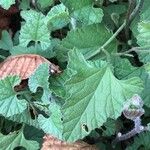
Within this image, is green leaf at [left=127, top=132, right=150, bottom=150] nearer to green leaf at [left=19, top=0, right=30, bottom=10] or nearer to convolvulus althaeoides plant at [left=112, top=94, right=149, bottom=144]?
convolvulus althaeoides plant at [left=112, top=94, right=149, bottom=144]

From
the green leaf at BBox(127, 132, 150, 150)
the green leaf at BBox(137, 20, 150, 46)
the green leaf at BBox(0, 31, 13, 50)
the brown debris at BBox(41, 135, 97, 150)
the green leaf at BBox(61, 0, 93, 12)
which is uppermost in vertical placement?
the green leaf at BBox(137, 20, 150, 46)

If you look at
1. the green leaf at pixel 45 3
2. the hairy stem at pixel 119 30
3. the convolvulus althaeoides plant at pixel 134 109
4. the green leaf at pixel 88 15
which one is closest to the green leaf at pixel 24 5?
the green leaf at pixel 45 3

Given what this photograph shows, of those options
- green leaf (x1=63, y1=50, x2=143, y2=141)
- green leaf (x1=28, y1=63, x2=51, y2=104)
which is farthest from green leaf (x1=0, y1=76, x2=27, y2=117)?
green leaf (x1=63, y1=50, x2=143, y2=141)

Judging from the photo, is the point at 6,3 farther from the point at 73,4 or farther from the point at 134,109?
the point at 134,109

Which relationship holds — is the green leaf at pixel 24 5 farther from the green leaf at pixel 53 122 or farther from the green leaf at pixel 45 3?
the green leaf at pixel 53 122

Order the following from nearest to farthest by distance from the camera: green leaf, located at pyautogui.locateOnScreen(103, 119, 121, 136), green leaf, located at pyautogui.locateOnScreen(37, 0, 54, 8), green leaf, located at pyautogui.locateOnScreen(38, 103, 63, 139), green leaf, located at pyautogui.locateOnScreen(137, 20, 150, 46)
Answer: green leaf, located at pyautogui.locateOnScreen(137, 20, 150, 46), green leaf, located at pyautogui.locateOnScreen(38, 103, 63, 139), green leaf, located at pyautogui.locateOnScreen(103, 119, 121, 136), green leaf, located at pyautogui.locateOnScreen(37, 0, 54, 8)

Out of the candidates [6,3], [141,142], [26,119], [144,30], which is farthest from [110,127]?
[6,3]
